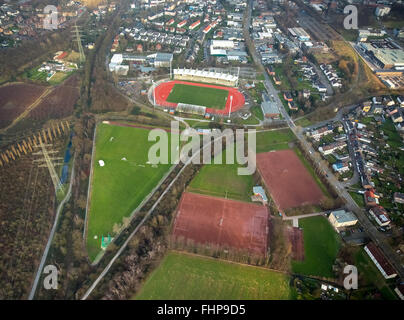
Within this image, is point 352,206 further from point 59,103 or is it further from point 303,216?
point 59,103

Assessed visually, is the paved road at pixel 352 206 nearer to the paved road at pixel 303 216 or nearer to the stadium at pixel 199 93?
the paved road at pixel 303 216

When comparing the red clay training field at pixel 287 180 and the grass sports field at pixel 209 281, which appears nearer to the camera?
the grass sports field at pixel 209 281

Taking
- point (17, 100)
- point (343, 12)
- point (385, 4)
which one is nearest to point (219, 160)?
point (17, 100)

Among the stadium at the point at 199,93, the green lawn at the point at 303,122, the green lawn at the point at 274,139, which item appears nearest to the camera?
the green lawn at the point at 274,139

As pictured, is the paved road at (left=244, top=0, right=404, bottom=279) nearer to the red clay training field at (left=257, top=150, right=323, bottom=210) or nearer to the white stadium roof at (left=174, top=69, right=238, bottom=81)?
the red clay training field at (left=257, top=150, right=323, bottom=210)

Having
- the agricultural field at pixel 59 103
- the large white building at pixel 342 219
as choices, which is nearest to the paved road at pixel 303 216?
the large white building at pixel 342 219

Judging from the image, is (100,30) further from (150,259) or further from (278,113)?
(150,259)

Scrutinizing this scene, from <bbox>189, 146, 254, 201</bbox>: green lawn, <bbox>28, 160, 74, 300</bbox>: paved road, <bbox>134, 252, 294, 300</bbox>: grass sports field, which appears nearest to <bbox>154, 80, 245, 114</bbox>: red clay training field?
<bbox>189, 146, 254, 201</bbox>: green lawn
